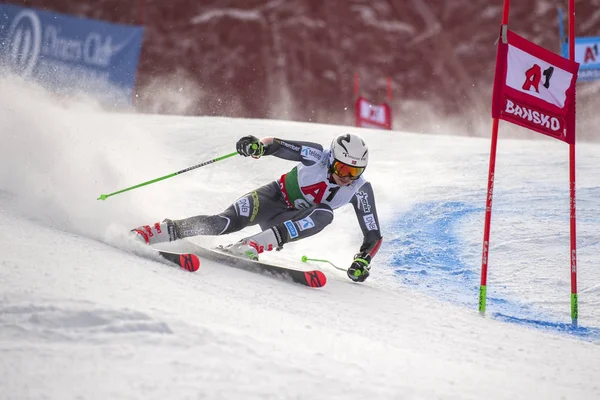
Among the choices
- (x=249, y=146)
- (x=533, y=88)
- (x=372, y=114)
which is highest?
(x=372, y=114)

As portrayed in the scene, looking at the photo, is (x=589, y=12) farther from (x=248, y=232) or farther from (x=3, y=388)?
(x=3, y=388)

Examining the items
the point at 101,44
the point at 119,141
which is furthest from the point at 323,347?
the point at 101,44

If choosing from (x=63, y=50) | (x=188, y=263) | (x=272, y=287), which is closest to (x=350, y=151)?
(x=272, y=287)

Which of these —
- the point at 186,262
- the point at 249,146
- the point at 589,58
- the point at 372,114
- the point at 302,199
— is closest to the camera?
the point at 186,262

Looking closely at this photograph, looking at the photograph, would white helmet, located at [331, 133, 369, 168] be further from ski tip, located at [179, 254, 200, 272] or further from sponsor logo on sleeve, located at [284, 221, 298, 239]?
ski tip, located at [179, 254, 200, 272]

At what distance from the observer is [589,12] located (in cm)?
1334

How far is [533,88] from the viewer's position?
4.29 meters

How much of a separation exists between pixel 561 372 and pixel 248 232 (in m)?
4.01

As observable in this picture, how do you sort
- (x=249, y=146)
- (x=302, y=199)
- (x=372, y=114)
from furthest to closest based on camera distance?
(x=372, y=114)
(x=302, y=199)
(x=249, y=146)

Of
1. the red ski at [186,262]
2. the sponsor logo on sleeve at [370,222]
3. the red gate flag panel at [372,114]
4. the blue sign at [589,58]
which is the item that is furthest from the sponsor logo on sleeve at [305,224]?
the blue sign at [589,58]

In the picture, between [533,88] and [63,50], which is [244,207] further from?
[63,50]

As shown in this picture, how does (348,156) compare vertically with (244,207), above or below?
above

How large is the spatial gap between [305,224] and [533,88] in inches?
63.7

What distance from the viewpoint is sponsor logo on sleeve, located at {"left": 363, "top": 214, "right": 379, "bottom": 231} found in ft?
16.0
